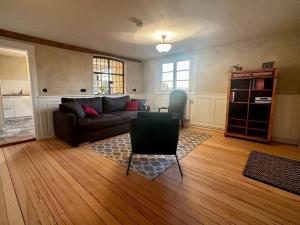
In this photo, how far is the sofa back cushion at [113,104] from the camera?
4.38 m

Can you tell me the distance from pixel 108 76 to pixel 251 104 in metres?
4.21

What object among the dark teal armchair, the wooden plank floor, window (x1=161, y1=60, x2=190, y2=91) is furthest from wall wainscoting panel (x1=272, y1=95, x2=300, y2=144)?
the dark teal armchair

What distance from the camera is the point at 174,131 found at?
2.07 meters

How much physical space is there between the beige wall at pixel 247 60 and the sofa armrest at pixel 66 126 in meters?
3.47

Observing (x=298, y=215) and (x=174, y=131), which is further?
(x=174, y=131)

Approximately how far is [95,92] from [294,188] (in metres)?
4.79

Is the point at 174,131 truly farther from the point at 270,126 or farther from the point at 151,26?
the point at 270,126

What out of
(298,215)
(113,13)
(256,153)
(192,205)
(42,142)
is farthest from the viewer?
(42,142)

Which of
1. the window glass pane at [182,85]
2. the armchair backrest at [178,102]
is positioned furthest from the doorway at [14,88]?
the window glass pane at [182,85]

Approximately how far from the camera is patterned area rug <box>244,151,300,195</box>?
1876mm

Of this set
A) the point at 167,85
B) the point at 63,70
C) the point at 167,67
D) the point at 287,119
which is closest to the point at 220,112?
the point at 287,119

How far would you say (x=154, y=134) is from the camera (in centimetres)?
208

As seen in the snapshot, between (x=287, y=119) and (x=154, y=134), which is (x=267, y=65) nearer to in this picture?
(x=287, y=119)

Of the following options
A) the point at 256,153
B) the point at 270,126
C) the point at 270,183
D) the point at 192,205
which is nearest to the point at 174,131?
the point at 192,205
